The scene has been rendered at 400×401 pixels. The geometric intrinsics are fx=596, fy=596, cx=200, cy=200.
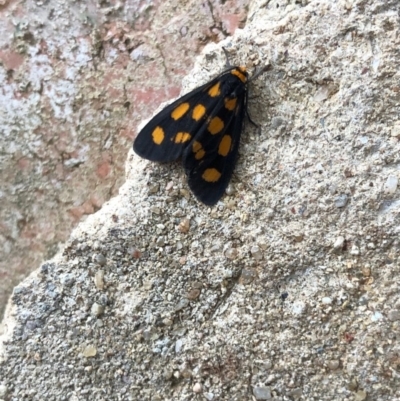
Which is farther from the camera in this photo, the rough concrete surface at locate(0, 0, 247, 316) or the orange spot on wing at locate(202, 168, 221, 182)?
the rough concrete surface at locate(0, 0, 247, 316)

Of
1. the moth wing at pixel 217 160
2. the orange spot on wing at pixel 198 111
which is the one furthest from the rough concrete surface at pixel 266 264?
the orange spot on wing at pixel 198 111

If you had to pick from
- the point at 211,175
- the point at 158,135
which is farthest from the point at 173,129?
the point at 211,175

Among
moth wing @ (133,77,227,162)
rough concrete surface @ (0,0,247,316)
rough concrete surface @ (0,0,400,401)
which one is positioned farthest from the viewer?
rough concrete surface @ (0,0,247,316)

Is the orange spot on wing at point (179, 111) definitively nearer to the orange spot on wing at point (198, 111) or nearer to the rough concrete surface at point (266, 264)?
the orange spot on wing at point (198, 111)

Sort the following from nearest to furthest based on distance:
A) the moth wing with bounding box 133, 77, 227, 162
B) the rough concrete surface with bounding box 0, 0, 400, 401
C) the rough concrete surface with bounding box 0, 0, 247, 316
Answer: the rough concrete surface with bounding box 0, 0, 400, 401
the moth wing with bounding box 133, 77, 227, 162
the rough concrete surface with bounding box 0, 0, 247, 316

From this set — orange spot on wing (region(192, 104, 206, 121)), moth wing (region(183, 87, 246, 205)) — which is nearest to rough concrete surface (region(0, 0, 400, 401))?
moth wing (region(183, 87, 246, 205))

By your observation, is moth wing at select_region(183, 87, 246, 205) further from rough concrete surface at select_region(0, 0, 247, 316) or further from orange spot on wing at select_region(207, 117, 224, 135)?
rough concrete surface at select_region(0, 0, 247, 316)
